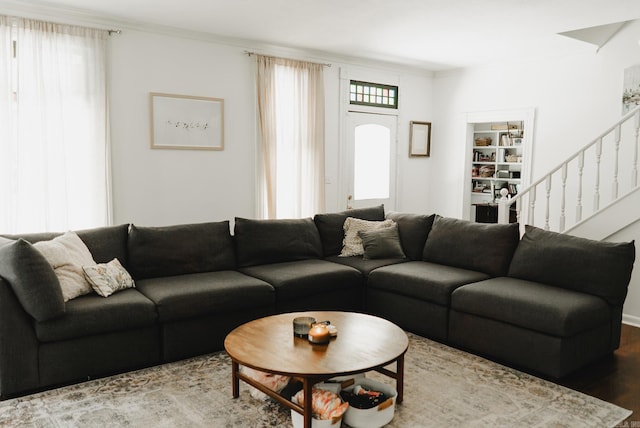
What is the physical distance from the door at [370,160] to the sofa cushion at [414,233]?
72.8 inches

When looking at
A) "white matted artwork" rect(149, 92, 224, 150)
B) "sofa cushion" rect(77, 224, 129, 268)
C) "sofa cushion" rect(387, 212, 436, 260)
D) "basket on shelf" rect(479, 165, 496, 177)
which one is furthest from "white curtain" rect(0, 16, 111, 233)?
"basket on shelf" rect(479, 165, 496, 177)

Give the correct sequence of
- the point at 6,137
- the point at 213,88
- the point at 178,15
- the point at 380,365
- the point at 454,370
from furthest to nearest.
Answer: the point at 213,88, the point at 178,15, the point at 6,137, the point at 454,370, the point at 380,365

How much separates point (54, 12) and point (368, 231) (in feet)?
11.4

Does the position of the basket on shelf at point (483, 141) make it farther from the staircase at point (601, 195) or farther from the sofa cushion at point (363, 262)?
the sofa cushion at point (363, 262)

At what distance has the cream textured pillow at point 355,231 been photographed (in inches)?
197

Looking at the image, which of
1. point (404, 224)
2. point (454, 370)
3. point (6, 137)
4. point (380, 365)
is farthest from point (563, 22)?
point (6, 137)

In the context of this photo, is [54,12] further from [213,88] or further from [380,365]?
[380,365]

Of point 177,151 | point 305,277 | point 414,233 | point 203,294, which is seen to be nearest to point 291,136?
point 177,151

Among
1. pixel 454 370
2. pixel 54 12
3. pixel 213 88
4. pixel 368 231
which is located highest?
pixel 54 12

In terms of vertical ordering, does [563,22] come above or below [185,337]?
above

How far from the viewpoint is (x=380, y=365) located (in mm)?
2625

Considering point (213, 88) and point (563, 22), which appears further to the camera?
point (213, 88)

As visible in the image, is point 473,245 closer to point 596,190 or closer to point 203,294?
point 596,190

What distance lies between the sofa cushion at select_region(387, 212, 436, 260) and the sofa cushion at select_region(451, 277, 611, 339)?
3.43 ft
